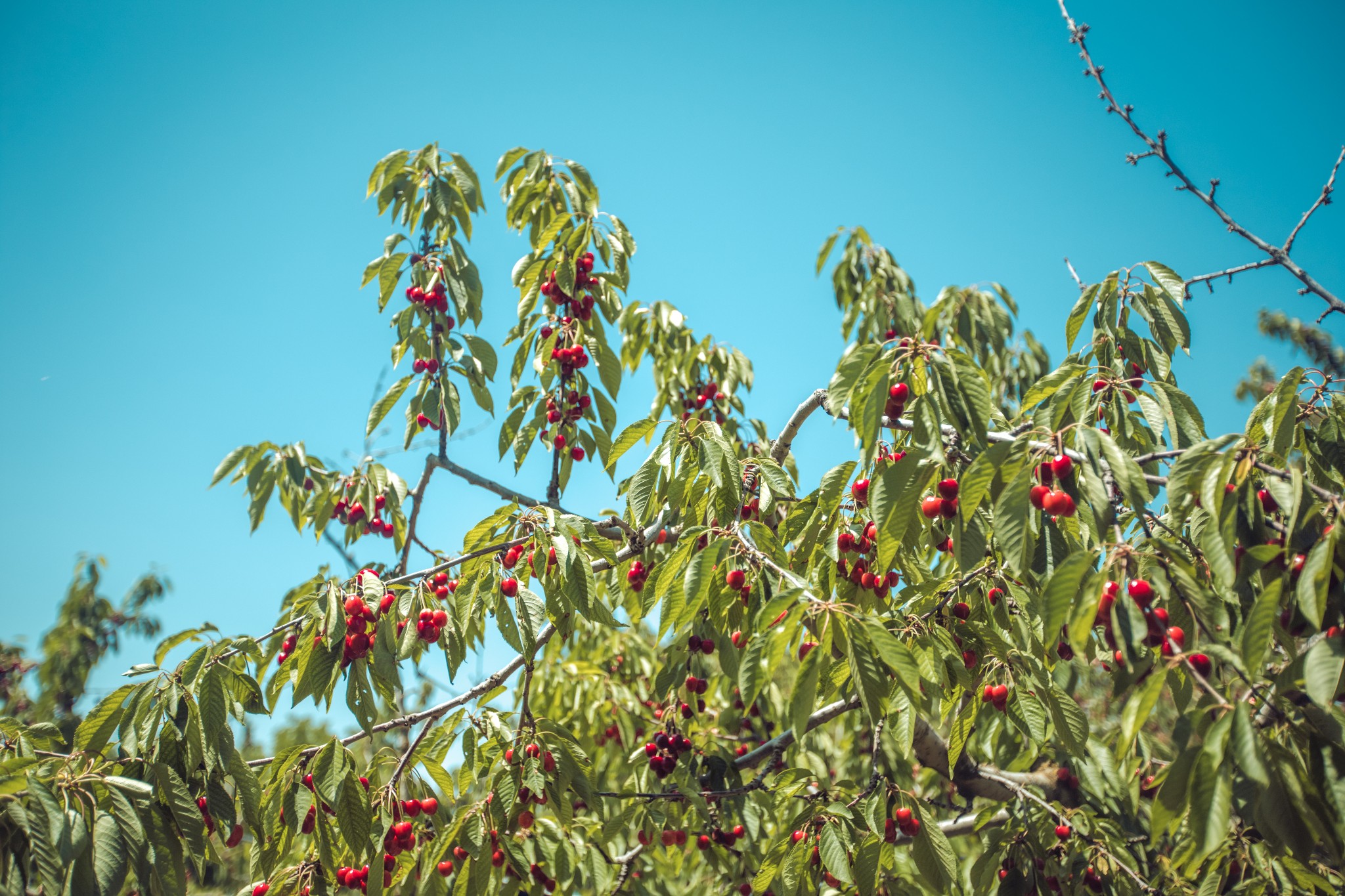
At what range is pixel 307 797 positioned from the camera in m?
2.34

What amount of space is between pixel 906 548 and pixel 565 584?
3.33 ft

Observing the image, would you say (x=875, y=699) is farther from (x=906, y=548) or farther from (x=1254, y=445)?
(x=1254, y=445)

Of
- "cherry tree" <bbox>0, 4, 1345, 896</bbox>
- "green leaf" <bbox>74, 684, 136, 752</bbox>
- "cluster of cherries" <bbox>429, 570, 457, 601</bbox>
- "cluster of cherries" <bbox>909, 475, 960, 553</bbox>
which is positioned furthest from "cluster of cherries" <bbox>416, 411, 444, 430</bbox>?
"cluster of cherries" <bbox>909, 475, 960, 553</bbox>

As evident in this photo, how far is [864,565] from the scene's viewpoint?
242 cm

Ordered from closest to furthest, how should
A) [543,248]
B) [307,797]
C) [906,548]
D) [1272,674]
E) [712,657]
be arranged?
[1272,674] → [906,548] → [307,797] → [543,248] → [712,657]

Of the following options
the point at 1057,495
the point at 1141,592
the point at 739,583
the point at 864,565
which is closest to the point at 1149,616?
the point at 1141,592

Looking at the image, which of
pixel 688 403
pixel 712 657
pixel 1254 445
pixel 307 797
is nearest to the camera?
pixel 1254 445

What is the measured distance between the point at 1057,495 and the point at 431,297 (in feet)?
9.42

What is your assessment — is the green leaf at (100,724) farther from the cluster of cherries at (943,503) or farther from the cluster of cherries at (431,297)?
the cluster of cherries at (943,503)

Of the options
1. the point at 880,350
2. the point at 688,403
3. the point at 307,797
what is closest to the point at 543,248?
the point at 688,403

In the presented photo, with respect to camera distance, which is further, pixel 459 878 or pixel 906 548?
pixel 459 878

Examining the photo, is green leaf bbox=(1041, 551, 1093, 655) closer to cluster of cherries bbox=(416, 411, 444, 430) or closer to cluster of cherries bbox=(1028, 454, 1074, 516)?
cluster of cherries bbox=(1028, 454, 1074, 516)

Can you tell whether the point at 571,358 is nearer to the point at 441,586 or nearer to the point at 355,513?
the point at 441,586

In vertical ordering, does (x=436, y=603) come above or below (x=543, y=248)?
below
